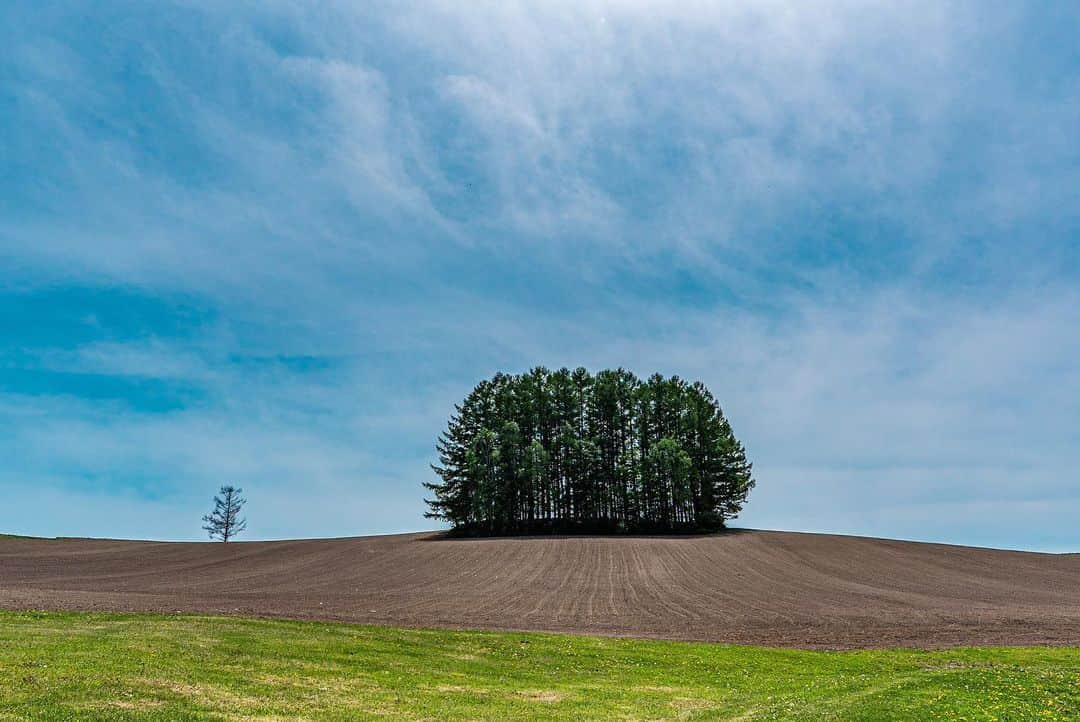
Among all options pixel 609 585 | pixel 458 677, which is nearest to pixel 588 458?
pixel 609 585

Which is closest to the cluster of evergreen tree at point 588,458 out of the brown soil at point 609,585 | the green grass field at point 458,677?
the brown soil at point 609,585

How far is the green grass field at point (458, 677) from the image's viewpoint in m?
14.8

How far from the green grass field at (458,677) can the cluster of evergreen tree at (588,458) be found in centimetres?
5171

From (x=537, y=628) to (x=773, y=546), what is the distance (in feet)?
136

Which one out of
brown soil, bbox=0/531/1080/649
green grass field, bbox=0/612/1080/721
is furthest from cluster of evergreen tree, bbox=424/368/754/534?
green grass field, bbox=0/612/1080/721

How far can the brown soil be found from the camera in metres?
33.0

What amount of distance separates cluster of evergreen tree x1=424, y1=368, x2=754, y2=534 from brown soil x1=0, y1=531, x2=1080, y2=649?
26.2 feet

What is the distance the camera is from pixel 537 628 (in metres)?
31.4

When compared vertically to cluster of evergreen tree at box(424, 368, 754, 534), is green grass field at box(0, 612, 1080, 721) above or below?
below

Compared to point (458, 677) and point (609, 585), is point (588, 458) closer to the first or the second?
point (609, 585)

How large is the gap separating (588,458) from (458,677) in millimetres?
64527

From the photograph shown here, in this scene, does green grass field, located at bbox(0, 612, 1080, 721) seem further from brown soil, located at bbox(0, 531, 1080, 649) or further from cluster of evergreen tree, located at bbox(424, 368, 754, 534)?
cluster of evergreen tree, located at bbox(424, 368, 754, 534)

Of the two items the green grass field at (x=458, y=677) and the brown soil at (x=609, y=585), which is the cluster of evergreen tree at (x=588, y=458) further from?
the green grass field at (x=458, y=677)

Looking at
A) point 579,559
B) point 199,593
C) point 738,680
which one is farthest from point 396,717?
point 579,559
